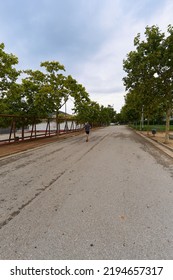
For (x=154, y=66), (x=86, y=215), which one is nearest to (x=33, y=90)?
(x=154, y=66)

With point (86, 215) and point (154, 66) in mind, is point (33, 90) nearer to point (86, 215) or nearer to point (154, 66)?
point (154, 66)

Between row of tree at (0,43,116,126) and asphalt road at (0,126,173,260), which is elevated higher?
row of tree at (0,43,116,126)

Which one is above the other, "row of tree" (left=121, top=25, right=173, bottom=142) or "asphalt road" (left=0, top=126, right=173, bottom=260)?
"row of tree" (left=121, top=25, right=173, bottom=142)

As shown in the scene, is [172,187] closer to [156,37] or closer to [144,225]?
[144,225]

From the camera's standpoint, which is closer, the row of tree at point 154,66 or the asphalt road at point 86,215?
the asphalt road at point 86,215

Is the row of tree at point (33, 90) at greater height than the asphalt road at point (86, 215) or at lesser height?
greater

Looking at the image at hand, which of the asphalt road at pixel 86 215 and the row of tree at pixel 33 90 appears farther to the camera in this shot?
the row of tree at pixel 33 90

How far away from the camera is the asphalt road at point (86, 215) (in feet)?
7.73

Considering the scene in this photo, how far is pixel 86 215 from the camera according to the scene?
10.6 ft

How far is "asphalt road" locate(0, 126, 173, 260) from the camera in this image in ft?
7.73

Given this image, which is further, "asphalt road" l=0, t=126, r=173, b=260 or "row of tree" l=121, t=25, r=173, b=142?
"row of tree" l=121, t=25, r=173, b=142

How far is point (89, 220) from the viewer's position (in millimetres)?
3057
